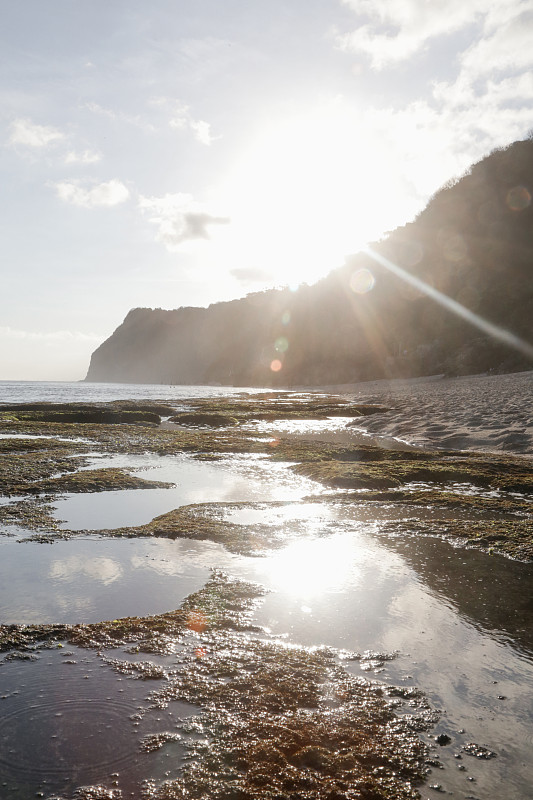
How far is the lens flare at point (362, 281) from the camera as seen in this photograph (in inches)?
3851

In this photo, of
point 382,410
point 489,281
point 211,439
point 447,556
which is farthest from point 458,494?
point 489,281

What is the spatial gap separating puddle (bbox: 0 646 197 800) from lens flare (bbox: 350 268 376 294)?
97419 mm

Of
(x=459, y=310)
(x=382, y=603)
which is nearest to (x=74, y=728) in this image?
(x=382, y=603)

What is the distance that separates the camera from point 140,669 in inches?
185

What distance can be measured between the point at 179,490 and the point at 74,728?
372 inches

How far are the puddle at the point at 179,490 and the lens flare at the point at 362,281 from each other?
85145 millimetres

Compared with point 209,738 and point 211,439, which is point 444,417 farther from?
point 209,738

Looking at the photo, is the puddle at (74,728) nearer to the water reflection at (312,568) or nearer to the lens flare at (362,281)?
the water reflection at (312,568)

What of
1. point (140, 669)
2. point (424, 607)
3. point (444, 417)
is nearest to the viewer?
point (140, 669)

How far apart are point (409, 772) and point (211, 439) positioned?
20700 mm

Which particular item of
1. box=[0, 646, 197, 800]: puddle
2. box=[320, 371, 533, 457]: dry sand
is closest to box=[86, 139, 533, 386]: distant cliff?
box=[320, 371, 533, 457]: dry sand

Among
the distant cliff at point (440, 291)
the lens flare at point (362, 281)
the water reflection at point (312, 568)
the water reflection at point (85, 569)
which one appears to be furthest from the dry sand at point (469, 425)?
the lens flare at point (362, 281)

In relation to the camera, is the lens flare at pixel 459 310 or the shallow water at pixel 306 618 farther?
the lens flare at pixel 459 310

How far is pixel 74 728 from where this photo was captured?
381 cm
